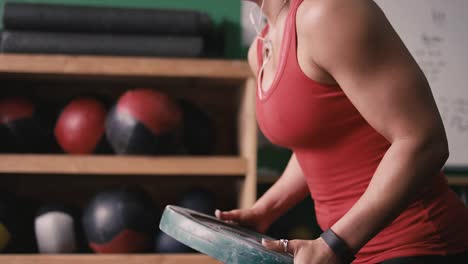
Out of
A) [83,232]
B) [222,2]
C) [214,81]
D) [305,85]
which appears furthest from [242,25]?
[305,85]

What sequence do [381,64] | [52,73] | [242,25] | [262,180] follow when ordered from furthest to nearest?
[242,25] → [262,180] → [52,73] → [381,64]

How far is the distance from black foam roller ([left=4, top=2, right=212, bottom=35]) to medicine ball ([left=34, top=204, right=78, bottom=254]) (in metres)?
0.65

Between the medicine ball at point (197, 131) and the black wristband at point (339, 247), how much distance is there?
1.15 metres

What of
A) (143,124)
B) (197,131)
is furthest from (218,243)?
(197,131)

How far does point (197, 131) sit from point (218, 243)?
3.58 feet

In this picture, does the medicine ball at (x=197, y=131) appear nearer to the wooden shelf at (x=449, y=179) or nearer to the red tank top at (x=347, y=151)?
the wooden shelf at (x=449, y=179)

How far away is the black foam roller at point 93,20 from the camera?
6.35ft

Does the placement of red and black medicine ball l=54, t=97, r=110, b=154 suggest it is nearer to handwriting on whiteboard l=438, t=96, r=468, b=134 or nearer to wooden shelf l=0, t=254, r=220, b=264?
wooden shelf l=0, t=254, r=220, b=264

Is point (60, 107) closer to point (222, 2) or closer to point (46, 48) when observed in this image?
point (46, 48)

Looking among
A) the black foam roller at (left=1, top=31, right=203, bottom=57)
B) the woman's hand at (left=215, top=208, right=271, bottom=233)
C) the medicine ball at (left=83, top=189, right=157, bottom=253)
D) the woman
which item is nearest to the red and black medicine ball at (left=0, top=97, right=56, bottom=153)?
the black foam roller at (left=1, top=31, right=203, bottom=57)

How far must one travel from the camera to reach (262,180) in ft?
6.75

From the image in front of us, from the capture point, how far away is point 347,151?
0.93 meters

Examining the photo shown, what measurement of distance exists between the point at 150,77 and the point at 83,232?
1.95 ft

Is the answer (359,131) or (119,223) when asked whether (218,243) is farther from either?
(119,223)
